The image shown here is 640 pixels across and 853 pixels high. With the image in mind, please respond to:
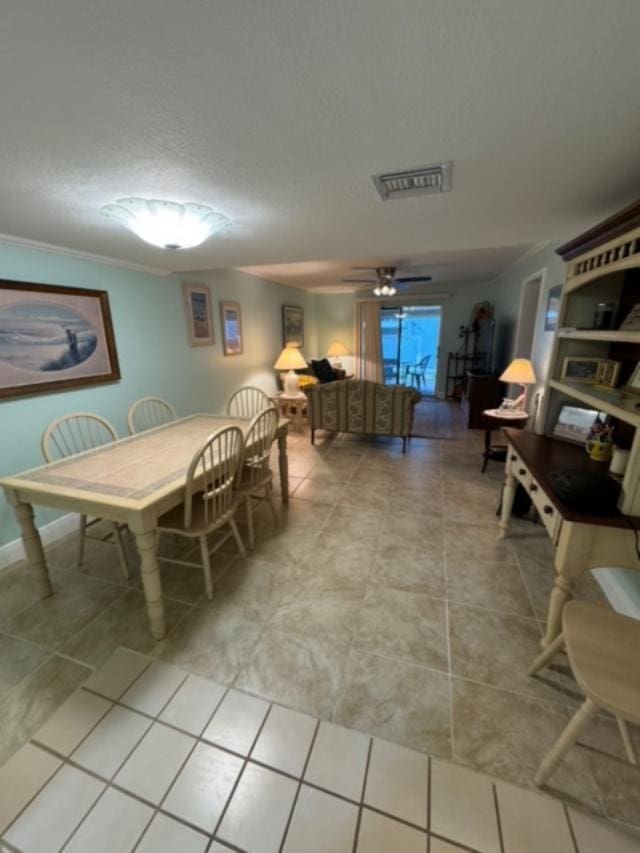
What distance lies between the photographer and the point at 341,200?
1576 millimetres

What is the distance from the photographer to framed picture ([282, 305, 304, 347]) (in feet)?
19.0

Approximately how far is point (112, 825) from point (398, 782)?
0.90 metres

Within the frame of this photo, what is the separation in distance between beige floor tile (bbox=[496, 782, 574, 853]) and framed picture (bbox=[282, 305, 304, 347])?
523cm

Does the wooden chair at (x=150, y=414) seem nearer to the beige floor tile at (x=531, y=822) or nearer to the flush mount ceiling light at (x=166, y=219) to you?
the flush mount ceiling light at (x=166, y=219)

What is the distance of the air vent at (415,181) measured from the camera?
1292 millimetres

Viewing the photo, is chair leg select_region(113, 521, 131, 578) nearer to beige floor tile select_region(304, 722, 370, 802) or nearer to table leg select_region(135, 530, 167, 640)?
table leg select_region(135, 530, 167, 640)

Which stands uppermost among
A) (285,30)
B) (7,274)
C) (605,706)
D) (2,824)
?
(285,30)

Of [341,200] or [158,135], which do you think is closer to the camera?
[158,135]

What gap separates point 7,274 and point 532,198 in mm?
A: 2938

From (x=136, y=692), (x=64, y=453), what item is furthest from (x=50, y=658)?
(x=64, y=453)

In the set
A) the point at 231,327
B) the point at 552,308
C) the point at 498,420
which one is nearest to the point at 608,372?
the point at 552,308

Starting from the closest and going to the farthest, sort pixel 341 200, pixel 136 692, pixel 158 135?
pixel 158 135 < pixel 136 692 < pixel 341 200

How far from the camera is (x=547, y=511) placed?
1.63m

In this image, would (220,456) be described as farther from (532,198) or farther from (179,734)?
(532,198)
